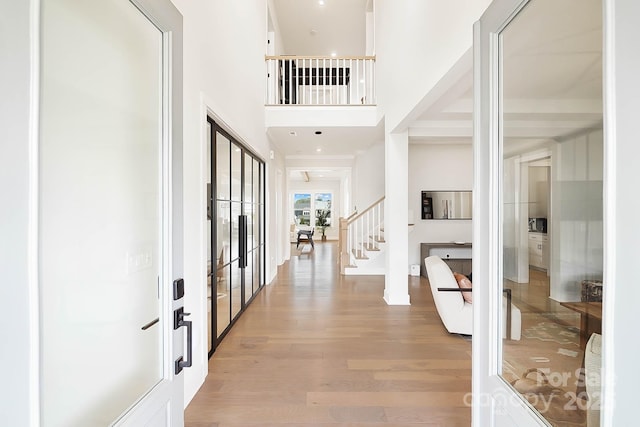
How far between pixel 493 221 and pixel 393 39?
145 inches

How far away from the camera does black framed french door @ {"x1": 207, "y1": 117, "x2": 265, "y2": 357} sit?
284 centimetres

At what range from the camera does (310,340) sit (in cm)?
314

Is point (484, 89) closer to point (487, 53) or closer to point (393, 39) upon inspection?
point (487, 53)

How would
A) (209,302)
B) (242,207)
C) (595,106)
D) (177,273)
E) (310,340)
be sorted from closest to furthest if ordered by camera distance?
(595,106) → (177,273) → (209,302) → (310,340) → (242,207)

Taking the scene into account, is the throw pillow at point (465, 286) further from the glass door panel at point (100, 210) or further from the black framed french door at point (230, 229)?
the glass door panel at point (100, 210)

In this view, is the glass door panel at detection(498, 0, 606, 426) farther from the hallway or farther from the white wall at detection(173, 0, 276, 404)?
the white wall at detection(173, 0, 276, 404)

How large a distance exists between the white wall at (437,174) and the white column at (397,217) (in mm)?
2133

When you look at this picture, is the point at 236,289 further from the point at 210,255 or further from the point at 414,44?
the point at 414,44

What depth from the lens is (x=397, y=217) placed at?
4328mm

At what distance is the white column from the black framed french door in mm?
2077

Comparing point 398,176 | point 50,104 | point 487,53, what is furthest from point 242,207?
point 487,53

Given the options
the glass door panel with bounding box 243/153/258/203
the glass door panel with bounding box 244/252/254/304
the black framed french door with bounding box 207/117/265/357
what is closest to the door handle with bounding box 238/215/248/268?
the black framed french door with bounding box 207/117/265/357

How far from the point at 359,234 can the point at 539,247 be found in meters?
5.57

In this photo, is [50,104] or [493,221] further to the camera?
[493,221]
